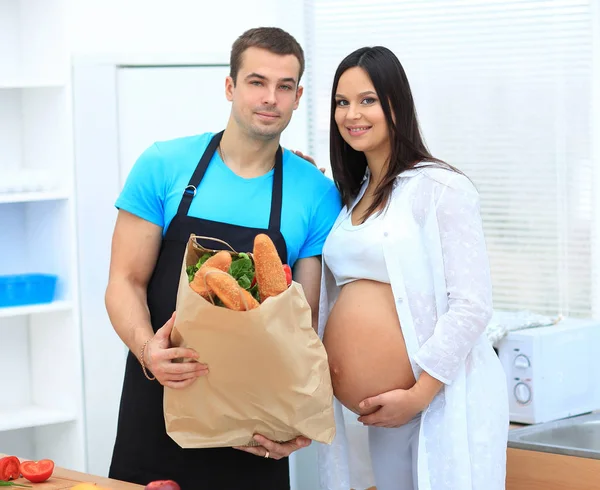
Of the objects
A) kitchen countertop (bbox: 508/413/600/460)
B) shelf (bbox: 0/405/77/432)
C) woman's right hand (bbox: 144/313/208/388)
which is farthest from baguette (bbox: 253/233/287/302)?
shelf (bbox: 0/405/77/432)

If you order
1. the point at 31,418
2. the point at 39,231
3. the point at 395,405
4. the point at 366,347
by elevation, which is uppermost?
the point at 39,231

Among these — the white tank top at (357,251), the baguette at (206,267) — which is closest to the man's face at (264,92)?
the white tank top at (357,251)

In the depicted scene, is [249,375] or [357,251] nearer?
[249,375]

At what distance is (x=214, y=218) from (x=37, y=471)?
745 mm

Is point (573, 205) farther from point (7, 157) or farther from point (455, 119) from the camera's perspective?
point (7, 157)

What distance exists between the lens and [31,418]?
10.7 ft

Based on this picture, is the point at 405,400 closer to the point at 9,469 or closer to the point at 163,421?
the point at 163,421

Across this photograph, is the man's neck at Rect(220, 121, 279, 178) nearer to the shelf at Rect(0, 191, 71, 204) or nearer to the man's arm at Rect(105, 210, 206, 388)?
the man's arm at Rect(105, 210, 206, 388)

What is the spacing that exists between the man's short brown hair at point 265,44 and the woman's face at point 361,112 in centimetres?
16

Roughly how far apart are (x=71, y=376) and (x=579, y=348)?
1.75 meters

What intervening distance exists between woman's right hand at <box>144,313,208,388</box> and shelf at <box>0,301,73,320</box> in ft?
4.33

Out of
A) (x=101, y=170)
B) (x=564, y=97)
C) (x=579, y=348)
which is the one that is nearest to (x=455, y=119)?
(x=564, y=97)

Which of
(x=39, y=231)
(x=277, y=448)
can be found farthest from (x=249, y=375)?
(x=39, y=231)

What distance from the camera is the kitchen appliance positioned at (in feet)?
9.50
